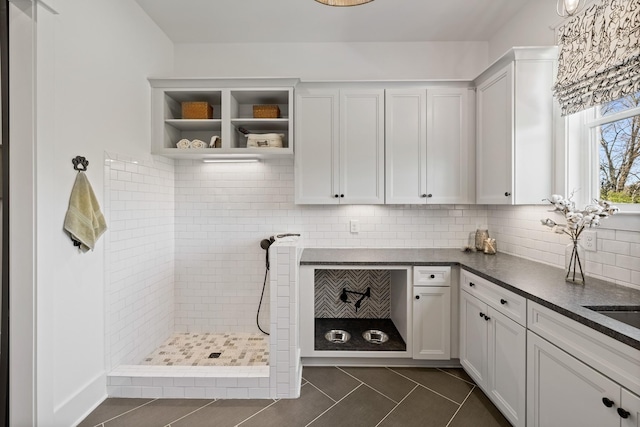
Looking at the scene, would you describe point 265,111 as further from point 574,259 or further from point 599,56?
point 574,259

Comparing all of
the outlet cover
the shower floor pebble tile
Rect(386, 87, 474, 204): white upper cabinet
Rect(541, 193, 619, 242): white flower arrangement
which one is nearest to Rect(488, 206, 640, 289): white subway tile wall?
the outlet cover

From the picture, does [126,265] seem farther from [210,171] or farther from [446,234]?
[446,234]

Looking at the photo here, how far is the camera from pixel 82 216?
5.54 ft

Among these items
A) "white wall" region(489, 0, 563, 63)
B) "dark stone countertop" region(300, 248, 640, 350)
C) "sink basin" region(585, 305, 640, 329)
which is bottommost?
"sink basin" region(585, 305, 640, 329)

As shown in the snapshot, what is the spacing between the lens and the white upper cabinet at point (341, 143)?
259cm

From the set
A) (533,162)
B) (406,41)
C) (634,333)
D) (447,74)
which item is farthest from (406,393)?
(406,41)

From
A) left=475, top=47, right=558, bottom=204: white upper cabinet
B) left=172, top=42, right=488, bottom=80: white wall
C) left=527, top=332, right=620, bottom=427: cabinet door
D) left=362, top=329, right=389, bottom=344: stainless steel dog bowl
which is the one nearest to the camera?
left=527, top=332, right=620, bottom=427: cabinet door

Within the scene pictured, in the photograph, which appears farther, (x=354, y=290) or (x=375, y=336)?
(x=354, y=290)

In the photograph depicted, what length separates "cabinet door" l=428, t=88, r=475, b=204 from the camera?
2576mm

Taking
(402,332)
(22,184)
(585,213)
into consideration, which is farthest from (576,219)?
(22,184)

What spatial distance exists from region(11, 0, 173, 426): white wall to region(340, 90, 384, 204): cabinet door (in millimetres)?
1715

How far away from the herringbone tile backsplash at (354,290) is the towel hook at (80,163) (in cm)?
201

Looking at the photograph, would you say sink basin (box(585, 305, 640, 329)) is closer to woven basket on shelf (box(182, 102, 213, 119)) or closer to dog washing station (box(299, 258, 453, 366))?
dog washing station (box(299, 258, 453, 366))

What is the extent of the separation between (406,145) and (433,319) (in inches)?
57.8
